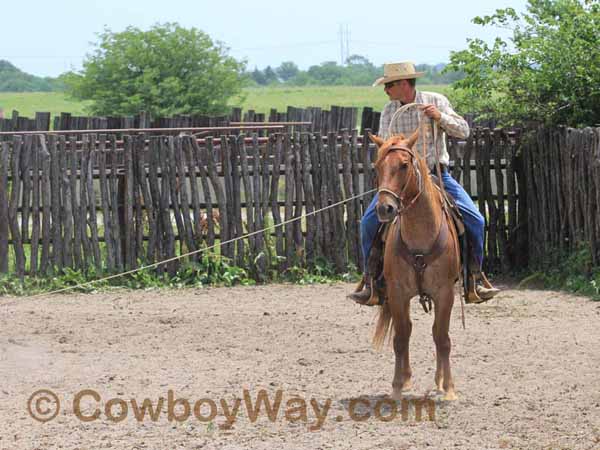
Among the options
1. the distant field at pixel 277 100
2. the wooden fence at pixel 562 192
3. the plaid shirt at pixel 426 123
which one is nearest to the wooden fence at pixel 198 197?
the wooden fence at pixel 562 192

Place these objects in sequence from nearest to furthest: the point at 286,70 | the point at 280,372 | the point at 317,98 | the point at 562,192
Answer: the point at 280,372 < the point at 562,192 < the point at 317,98 < the point at 286,70

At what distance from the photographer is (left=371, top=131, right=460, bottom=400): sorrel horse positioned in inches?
279

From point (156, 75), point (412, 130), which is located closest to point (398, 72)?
point (412, 130)

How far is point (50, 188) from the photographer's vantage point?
13172 mm

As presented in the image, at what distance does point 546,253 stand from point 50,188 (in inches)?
230

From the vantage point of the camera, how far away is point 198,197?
13320mm

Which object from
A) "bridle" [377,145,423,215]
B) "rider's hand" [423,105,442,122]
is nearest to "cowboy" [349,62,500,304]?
"rider's hand" [423,105,442,122]

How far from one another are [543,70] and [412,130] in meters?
5.56

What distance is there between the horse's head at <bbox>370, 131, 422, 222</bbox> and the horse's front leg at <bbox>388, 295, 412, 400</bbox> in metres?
0.74

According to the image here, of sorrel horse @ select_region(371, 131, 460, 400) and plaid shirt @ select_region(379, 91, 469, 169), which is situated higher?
plaid shirt @ select_region(379, 91, 469, 169)

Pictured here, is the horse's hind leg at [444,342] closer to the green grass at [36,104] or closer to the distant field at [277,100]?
the distant field at [277,100]

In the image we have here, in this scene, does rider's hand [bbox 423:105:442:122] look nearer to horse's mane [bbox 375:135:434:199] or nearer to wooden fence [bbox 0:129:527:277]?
horse's mane [bbox 375:135:434:199]

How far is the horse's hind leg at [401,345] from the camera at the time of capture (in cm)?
753

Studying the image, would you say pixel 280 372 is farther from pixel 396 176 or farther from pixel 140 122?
pixel 140 122
